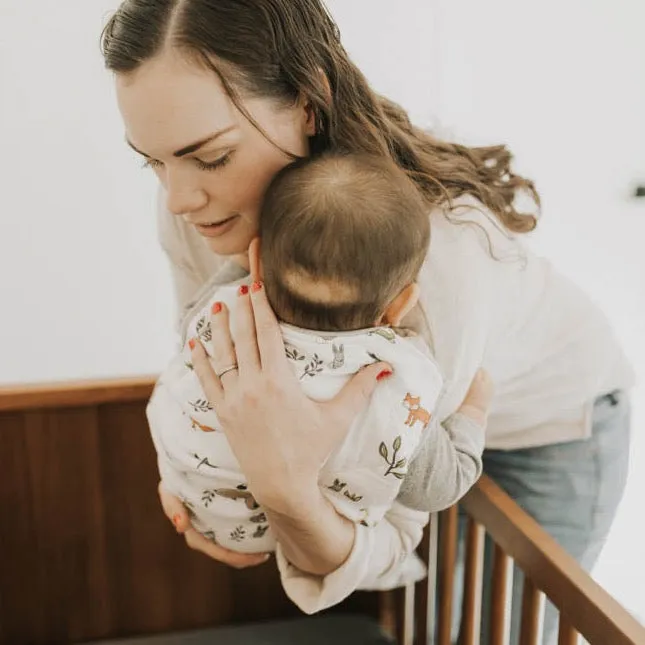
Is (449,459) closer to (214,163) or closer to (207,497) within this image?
(207,497)

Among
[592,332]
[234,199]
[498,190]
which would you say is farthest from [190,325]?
[592,332]

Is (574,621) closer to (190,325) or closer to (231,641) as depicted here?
(190,325)

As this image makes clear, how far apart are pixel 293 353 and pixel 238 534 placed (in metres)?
0.29

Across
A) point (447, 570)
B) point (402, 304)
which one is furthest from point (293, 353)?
point (447, 570)

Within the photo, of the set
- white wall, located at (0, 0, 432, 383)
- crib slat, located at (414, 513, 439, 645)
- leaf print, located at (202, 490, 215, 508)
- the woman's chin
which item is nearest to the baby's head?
the woman's chin

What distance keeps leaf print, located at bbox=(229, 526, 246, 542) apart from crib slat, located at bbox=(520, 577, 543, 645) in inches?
14.4

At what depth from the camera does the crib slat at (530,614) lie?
1.01m

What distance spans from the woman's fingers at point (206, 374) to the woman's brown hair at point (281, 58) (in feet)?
0.87

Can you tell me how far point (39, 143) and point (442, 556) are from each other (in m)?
1.01

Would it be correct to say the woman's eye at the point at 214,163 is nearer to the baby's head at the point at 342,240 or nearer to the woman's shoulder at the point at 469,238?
the baby's head at the point at 342,240

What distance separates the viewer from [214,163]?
872 millimetres

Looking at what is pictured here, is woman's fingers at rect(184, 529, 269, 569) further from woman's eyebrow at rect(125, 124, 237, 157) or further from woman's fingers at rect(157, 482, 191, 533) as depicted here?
woman's eyebrow at rect(125, 124, 237, 157)

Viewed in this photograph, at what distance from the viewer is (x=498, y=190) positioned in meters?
1.10

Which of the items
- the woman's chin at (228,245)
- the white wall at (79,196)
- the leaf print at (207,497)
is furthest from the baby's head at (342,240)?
the white wall at (79,196)
